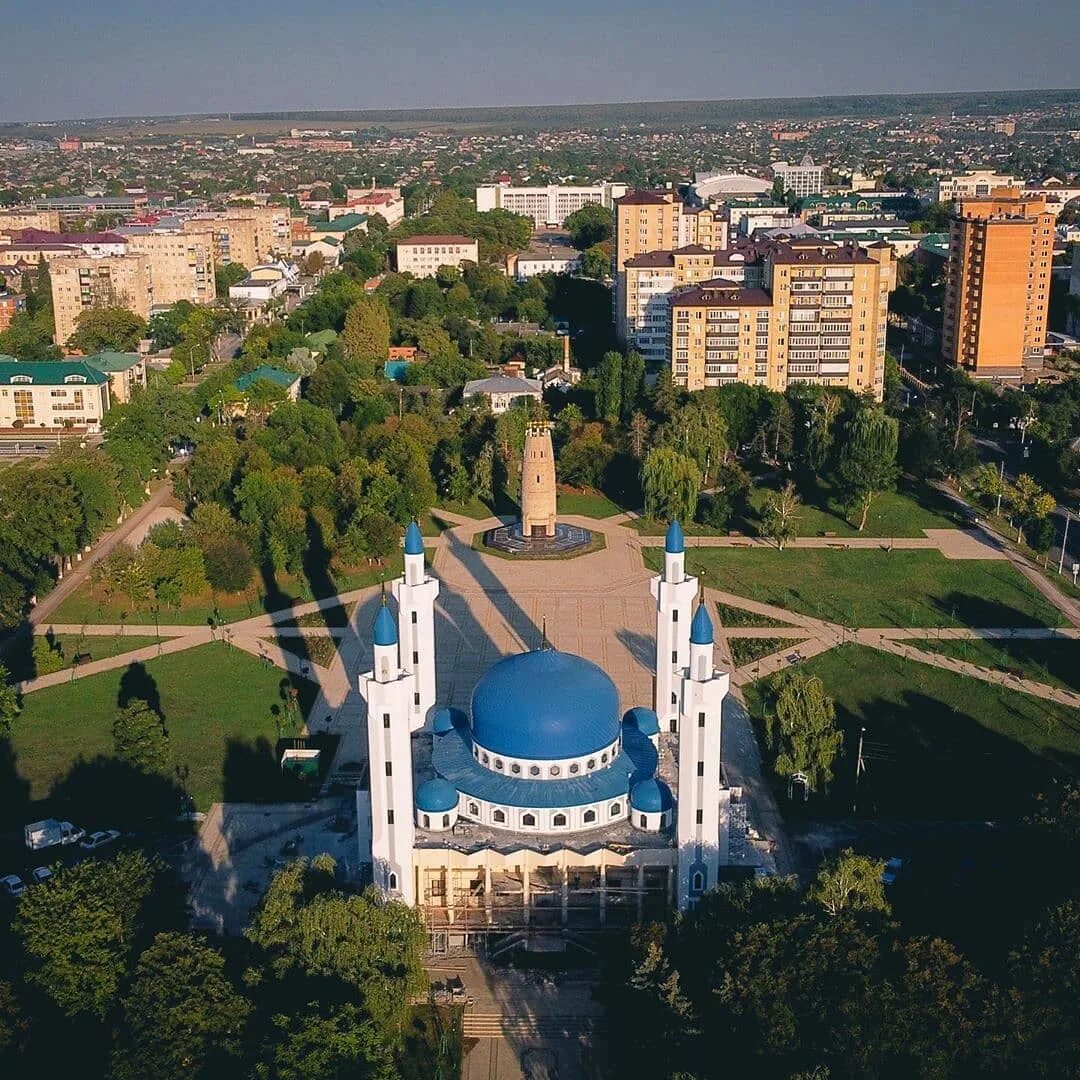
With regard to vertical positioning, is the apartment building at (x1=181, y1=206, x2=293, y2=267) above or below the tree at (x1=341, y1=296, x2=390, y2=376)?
above

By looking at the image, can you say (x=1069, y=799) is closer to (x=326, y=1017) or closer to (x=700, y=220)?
(x=326, y=1017)

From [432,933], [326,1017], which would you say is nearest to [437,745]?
[432,933]

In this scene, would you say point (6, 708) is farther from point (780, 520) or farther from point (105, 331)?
point (105, 331)

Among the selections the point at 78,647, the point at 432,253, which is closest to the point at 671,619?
the point at 78,647

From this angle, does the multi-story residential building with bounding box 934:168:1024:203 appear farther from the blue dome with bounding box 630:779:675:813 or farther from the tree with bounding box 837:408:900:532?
the blue dome with bounding box 630:779:675:813

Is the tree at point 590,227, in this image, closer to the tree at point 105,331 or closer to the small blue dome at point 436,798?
the tree at point 105,331

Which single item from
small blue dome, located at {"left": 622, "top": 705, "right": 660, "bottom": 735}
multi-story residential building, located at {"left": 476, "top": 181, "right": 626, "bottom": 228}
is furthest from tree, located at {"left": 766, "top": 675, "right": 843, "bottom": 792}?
multi-story residential building, located at {"left": 476, "top": 181, "right": 626, "bottom": 228}
